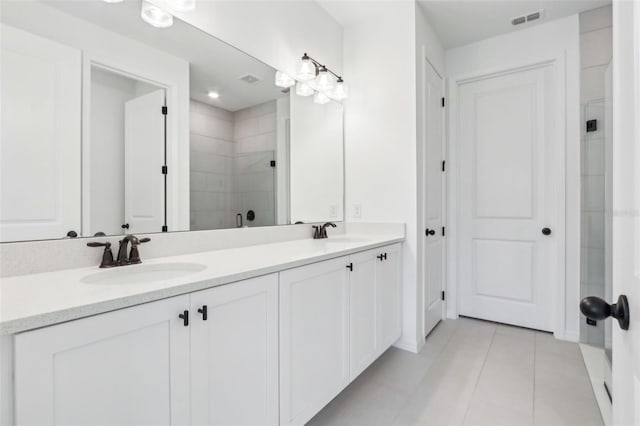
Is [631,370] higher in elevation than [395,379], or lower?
higher

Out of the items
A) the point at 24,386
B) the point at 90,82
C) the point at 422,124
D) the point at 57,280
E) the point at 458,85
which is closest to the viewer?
the point at 24,386

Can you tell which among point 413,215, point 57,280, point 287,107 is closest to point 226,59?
point 287,107

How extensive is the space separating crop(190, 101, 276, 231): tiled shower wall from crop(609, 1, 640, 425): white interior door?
1.55 m

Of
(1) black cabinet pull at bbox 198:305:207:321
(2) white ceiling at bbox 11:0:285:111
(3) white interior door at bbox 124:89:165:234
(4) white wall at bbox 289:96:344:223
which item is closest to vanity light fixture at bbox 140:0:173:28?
(2) white ceiling at bbox 11:0:285:111

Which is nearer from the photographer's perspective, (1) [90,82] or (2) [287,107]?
(1) [90,82]

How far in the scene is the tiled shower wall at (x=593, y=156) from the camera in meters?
2.27

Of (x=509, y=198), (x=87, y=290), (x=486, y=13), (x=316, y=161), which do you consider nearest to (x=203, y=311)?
(x=87, y=290)

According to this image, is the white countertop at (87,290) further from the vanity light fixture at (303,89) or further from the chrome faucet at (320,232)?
the vanity light fixture at (303,89)

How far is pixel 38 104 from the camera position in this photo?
42.1 inches

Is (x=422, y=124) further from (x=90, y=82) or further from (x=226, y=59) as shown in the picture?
(x=90, y=82)

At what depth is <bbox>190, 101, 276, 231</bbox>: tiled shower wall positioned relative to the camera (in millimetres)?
1619

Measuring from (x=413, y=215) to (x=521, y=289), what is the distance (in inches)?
52.5

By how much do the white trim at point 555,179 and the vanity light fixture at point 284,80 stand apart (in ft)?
5.43

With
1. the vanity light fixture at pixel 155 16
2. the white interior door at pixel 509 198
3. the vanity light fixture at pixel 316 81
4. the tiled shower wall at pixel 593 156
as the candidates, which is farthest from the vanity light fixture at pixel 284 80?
the tiled shower wall at pixel 593 156
